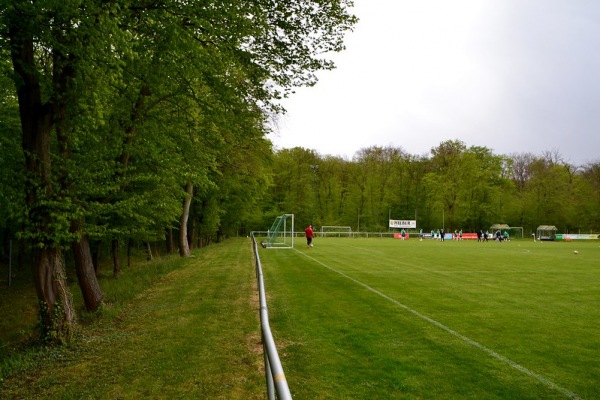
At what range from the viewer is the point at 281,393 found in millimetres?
2375

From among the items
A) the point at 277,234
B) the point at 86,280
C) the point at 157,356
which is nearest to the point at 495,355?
the point at 157,356

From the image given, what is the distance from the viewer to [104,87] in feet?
27.7

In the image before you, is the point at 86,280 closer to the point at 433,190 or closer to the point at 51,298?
the point at 51,298

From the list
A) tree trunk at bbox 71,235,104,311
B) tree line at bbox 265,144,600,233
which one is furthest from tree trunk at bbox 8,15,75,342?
tree line at bbox 265,144,600,233

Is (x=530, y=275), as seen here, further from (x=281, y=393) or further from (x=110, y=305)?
(x=281, y=393)

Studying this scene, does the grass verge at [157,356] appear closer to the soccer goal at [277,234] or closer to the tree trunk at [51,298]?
the tree trunk at [51,298]

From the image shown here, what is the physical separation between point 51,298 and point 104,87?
14.0 feet

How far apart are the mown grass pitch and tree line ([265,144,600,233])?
6127cm

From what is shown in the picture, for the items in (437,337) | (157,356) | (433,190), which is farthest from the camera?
(433,190)

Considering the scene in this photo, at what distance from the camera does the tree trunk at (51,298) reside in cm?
866

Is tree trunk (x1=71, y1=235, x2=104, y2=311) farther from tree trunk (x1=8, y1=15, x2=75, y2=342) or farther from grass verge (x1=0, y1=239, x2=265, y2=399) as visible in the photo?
tree trunk (x1=8, y1=15, x2=75, y2=342)

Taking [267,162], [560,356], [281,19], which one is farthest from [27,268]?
[560,356]

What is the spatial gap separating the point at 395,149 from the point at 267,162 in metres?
50.8

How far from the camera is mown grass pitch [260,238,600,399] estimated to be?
583 centimetres
